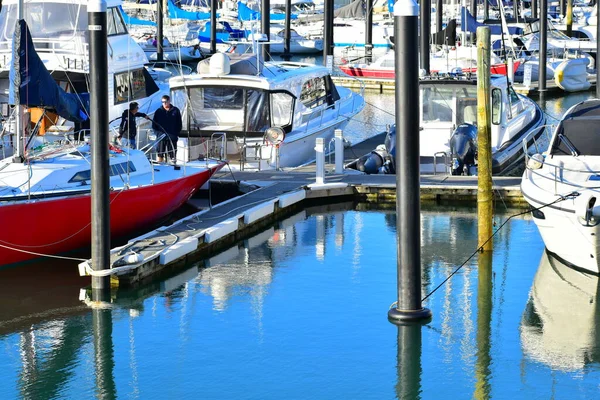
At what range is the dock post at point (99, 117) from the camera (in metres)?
13.6

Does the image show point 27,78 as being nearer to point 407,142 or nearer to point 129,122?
point 129,122

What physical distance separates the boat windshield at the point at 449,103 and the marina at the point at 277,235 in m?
0.04

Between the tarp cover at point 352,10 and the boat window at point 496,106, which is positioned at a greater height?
the tarp cover at point 352,10

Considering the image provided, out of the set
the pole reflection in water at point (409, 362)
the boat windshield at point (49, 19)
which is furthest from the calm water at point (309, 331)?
the boat windshield at point (49, 19)

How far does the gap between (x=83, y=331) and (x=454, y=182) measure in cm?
935

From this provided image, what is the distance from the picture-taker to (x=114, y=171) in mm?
17250

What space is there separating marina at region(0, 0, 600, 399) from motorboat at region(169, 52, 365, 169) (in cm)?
5

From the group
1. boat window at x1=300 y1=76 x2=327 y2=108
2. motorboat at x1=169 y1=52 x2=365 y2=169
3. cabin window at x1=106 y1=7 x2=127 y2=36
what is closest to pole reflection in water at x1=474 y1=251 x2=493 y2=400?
motorboat at x1=169 y1=52 x2=365 y2=169

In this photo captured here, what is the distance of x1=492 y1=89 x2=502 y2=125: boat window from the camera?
2441cm

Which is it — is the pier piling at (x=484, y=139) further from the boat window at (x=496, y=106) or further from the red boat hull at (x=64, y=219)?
the boat window at (x=496, y=106)

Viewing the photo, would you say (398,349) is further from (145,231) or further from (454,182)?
(454,182)

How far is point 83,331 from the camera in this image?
13.7m

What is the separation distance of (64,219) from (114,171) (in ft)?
4.36

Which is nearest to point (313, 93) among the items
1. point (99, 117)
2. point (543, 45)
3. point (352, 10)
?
point (99, 117)
